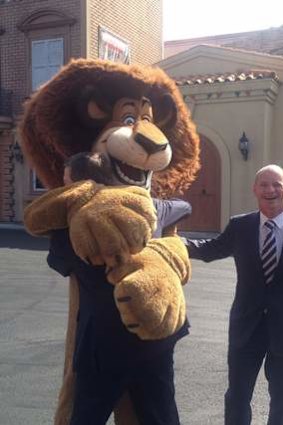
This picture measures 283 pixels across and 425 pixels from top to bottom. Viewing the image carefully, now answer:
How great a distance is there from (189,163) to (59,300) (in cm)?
440

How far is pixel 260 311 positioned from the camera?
317cm

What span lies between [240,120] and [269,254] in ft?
34.8

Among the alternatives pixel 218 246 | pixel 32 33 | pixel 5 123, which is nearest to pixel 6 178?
pixel 5 123

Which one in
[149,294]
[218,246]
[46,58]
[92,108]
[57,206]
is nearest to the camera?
[149,294]

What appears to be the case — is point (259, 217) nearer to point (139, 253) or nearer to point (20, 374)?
point (139, 253)

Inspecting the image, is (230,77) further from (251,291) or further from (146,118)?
(146,118)

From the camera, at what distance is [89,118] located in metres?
2.76

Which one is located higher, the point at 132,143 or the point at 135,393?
the point at 132,143

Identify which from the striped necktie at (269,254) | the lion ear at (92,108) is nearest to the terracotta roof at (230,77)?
the striped necktie at (269,254)

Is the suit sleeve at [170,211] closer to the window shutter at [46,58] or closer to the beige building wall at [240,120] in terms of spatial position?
the beige building wall at [240,120]

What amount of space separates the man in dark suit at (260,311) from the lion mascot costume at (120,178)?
0.47 m

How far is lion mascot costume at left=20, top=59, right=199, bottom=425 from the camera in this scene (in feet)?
7.65

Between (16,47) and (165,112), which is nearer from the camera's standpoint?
(165,112)

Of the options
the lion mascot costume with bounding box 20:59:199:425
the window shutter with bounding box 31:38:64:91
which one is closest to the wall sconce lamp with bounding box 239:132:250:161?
the window shutter with bounding box 31:38:64:91
